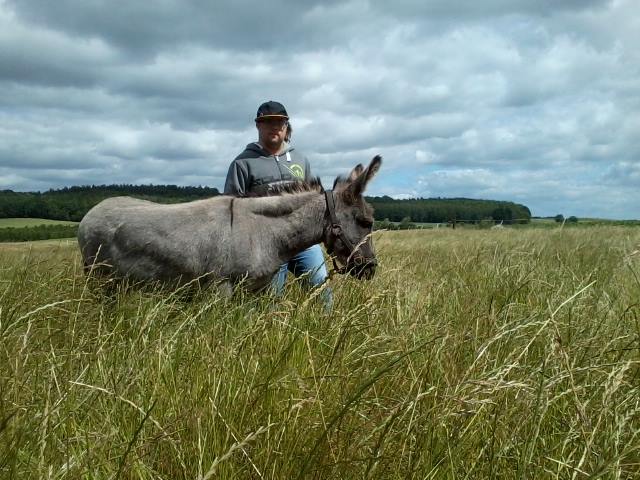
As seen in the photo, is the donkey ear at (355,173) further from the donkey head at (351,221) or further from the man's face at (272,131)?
the man's face at (272,131)

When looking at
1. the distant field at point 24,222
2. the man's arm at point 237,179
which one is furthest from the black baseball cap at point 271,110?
the distant field at point 24,222

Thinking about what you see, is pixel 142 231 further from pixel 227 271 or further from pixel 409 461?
pixel 409 461

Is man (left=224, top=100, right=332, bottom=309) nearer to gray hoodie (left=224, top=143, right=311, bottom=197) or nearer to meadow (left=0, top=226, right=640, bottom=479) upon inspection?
gray hoodie (left=224, top=143, right=311, bottom=197)

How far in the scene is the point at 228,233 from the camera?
5426 millimetres

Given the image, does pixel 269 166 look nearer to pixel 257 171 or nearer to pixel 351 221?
pixel 257 171

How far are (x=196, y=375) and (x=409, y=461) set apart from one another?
1.04m

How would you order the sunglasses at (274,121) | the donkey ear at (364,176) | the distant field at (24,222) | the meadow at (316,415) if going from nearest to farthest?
the meadow at (316,415), the donkey ear at (364,176), the sunglasses at (274,121), the distant field at (24,222)

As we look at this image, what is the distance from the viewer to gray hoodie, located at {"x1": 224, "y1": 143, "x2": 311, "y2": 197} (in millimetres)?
6566

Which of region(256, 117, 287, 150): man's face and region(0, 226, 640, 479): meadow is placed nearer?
region(0, 226, 640, 479): meadow

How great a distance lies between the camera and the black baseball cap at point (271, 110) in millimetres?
6613

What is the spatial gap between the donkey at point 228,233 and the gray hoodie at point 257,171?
1.69 feet

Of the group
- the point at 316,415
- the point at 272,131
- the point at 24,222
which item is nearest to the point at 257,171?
the point at 272,131

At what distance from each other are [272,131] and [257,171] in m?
0.54

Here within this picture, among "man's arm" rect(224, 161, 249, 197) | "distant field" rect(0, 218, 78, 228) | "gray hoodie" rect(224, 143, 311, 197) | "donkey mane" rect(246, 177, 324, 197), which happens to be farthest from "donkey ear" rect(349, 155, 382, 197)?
Answer: "distant field" rect(0, 218, 78, 228)
